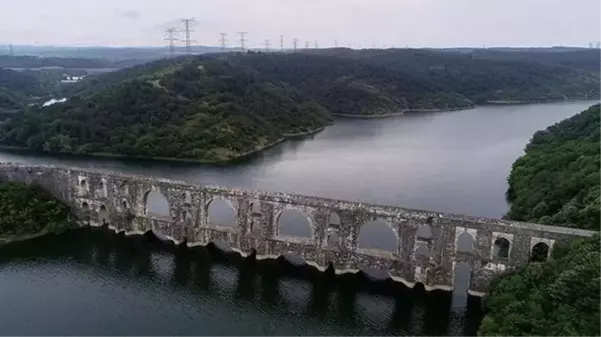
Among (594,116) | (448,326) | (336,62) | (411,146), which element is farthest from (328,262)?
(336,62)

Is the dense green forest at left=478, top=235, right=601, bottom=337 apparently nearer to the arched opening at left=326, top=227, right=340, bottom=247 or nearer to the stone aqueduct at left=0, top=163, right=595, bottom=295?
the stone aqueduct at left=0, top=163, right=595, bottom=295

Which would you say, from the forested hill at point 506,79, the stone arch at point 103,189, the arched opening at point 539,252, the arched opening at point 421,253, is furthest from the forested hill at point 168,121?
the forested hill at point 506,79

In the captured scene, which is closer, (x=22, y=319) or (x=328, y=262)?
(x=22, y=319)

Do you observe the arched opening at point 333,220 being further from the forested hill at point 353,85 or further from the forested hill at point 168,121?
the forested hill at point 353,85

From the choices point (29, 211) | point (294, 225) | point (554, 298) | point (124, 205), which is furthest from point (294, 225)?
Result: point (554, 298)

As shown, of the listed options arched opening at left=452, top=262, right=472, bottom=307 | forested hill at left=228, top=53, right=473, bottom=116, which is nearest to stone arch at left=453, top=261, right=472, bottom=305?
arched opening at left=452, top=262, right=472, bottom=307

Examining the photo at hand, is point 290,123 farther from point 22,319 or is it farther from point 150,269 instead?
point 22,319
